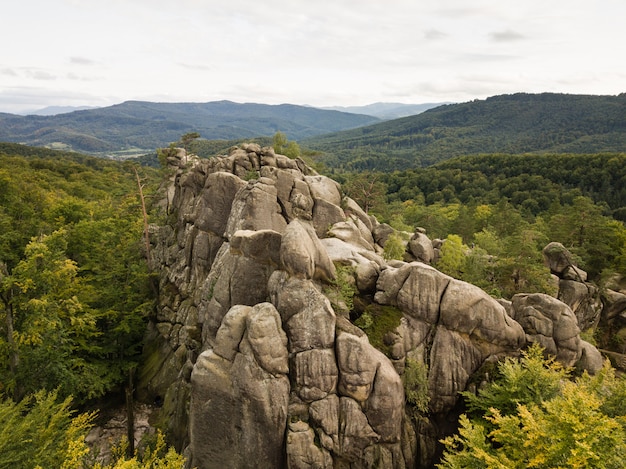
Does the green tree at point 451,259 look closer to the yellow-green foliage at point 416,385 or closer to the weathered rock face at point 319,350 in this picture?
the weathered rock face at point 319,350

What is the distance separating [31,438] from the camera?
53.2 ft

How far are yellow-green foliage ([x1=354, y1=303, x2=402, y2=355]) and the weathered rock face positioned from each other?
17 cm

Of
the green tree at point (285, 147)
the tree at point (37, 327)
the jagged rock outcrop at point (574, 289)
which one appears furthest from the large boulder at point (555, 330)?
the green tree at point (285, 147)

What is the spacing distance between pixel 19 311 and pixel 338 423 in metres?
22.8

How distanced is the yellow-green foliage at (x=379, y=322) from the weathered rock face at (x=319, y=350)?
6.7 inches

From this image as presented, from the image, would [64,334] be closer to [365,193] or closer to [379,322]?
[379,322]

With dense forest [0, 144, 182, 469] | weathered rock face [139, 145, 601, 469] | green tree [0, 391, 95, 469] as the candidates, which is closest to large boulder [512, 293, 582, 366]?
weathered rock face [139, 145, 601, 469]

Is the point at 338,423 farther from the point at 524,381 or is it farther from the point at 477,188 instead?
the point at 477,188

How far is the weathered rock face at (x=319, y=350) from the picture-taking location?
1739 centimetres

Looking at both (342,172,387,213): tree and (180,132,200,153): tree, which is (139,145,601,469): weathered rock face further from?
(342,172,387,213): tree

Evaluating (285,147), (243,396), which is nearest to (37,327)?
(243,396)

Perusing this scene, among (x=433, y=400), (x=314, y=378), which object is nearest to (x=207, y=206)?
(x=314, y=378)

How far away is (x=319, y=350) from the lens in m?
17.8

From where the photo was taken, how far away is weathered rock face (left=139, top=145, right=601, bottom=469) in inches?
685
